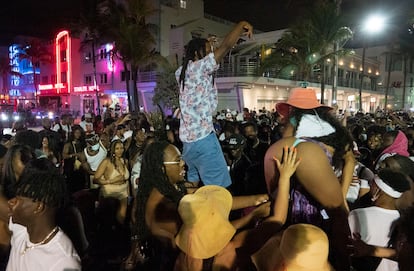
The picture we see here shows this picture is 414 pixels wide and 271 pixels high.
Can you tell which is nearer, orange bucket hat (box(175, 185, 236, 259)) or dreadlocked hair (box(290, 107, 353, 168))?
orange bucket hat (box(175, 185, 236, 259))

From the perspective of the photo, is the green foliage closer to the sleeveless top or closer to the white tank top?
the white tank top

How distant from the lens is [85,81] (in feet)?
128

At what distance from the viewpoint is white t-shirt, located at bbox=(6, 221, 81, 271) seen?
1950 mm

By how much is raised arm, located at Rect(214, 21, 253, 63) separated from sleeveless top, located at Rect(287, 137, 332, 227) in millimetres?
1174

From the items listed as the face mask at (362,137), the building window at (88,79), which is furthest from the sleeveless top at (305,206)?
the building window at (88,79)

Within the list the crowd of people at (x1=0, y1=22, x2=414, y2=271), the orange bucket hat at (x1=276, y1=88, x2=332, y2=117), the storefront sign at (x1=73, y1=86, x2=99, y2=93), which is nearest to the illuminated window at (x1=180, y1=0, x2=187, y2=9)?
the storefront sign at (x1=73, y1=86, x2=99, y2=93)

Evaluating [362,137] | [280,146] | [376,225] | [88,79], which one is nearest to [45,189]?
[280,146]

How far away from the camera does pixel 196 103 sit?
11.1 ft

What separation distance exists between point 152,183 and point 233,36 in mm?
1414

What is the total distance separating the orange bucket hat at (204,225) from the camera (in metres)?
1.74

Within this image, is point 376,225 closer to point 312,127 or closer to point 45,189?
point 312,127

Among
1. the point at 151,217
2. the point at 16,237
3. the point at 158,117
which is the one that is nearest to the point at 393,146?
the point at 151,217

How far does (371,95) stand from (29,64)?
160ft

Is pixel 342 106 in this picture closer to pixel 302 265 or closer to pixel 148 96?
pixel 148 96
